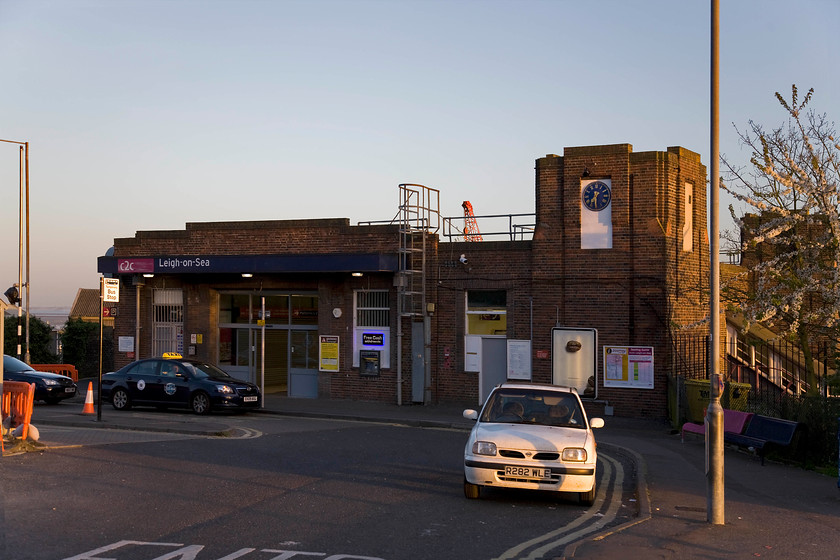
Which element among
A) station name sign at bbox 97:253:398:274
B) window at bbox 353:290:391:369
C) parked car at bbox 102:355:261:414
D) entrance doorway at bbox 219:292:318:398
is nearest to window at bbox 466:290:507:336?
station name sign at bbox 97:253:398:274

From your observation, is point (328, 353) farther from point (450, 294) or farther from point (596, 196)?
point (596, 196)

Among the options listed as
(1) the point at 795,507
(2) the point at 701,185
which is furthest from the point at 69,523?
(2) the point at 701,185

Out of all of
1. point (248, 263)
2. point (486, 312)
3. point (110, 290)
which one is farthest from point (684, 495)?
point (248, 263)

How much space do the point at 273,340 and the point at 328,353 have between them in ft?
9.43

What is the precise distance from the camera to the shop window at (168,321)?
2777cm

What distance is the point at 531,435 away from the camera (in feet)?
36.2

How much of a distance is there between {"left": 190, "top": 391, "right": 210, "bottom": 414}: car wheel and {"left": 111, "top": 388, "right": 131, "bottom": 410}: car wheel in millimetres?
2106

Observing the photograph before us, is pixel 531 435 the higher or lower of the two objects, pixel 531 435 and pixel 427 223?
the lower

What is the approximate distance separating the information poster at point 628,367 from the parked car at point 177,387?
9.23 metres

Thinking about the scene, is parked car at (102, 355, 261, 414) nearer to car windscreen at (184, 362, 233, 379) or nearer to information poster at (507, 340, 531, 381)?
car windscreen at (184, 362, 233, 379)

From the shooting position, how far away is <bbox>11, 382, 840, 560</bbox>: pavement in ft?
28.3

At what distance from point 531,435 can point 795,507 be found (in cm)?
353

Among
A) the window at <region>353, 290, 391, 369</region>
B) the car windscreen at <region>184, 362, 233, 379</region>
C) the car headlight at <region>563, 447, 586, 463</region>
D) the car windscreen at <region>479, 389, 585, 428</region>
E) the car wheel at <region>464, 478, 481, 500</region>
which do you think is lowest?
the car wheel at <region>464, 478, 481, 500</region>

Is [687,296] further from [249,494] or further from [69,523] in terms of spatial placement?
[69,523]
